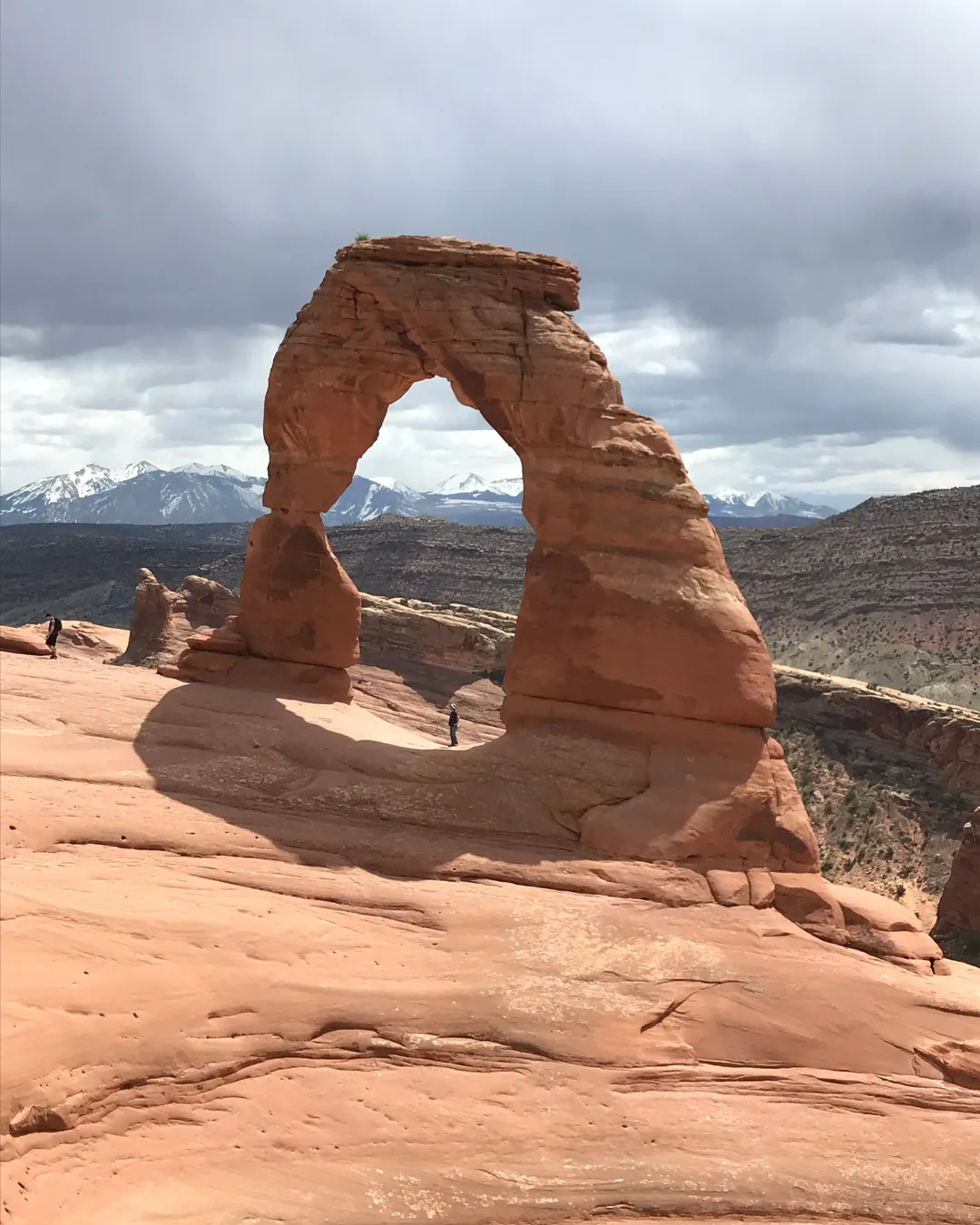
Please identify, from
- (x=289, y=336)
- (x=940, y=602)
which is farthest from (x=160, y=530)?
(x=289, y=336)

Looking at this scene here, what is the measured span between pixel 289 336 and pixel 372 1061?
12944 millimetres

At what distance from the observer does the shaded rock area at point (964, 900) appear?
27.6 m

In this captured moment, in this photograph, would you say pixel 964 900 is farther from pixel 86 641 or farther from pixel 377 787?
pixel 86 641

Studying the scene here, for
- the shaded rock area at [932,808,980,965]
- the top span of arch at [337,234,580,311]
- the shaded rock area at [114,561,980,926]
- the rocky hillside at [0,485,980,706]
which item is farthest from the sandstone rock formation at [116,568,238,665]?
the rocky hillside at [0,485,980,706]

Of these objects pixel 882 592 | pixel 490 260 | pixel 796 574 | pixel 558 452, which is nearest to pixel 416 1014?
pixel 558 452

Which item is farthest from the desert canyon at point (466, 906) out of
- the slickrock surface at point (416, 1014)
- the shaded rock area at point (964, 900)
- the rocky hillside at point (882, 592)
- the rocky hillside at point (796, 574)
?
the rocky hillside at point (796, 574)

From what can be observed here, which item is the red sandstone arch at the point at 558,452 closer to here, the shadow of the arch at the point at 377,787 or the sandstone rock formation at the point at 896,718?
the shadow of the arch at the point at 377,787

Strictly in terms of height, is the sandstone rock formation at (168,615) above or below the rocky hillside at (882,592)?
below

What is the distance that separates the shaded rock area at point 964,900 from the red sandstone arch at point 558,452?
16.5 m

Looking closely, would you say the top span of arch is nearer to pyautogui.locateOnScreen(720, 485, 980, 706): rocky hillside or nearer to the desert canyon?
the desert canyon

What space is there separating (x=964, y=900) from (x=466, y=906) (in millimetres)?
22159

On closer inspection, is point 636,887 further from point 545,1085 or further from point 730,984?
point 545,1085

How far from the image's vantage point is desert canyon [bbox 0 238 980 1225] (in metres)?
8.45

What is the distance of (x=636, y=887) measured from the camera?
13.0m
